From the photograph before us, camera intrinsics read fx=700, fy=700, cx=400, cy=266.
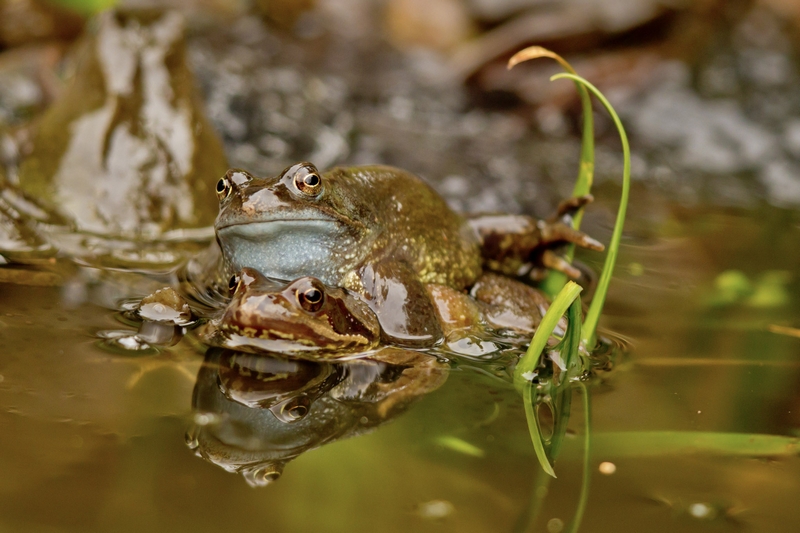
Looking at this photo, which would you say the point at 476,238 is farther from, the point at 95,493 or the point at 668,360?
the point at 95,493

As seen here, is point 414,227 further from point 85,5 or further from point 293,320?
point 85,5

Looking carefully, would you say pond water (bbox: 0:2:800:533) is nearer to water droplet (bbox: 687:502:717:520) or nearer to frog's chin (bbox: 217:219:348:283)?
water droplet (bbox: 687:502:717:520)

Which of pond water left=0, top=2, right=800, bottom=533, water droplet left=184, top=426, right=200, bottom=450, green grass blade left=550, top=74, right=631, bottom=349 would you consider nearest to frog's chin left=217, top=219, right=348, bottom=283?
pond water left=0, top=2, right=800, bottom=533

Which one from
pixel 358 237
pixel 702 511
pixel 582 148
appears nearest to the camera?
pixel 702 511

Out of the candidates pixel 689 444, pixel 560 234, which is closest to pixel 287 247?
pixel 560 234

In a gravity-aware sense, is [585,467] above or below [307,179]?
below

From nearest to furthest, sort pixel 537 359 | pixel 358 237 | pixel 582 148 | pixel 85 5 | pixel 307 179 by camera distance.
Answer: pixel 537 359 → pixel 307 179 → pixel 358 237 → pixel 582 148 → pixel 85 5

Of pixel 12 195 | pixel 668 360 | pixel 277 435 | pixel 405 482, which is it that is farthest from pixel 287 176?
pixel 12 195
